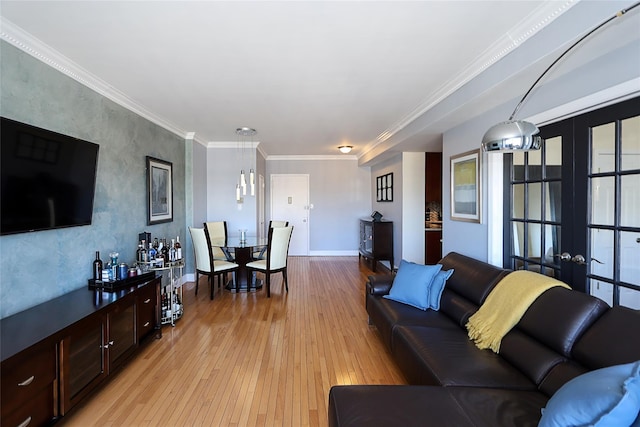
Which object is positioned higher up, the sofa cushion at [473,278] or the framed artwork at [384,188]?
the framed artwork at [384,188]

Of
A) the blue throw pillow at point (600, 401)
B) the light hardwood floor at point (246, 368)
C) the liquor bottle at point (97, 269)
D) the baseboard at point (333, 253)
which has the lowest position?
the light hardwood floor at point (246, 368)

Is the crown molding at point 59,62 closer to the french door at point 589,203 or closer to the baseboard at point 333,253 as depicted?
the french door at point 589,203

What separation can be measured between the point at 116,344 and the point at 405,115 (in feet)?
12.7

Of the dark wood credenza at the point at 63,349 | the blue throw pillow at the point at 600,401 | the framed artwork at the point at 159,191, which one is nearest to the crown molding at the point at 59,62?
the framed artwork at the point at 159,191

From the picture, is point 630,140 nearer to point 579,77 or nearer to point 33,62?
point 579,77

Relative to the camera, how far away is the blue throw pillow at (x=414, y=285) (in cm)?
282

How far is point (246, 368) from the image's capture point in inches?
102

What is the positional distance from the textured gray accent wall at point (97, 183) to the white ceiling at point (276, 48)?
17 cm

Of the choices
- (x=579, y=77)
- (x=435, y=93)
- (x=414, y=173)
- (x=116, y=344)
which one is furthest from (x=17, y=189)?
(x=414, y=173)

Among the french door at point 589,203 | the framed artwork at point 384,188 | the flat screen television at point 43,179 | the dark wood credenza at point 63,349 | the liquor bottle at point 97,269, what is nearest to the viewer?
the dark wood credenza at point 63,349

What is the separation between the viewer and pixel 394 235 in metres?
6.07

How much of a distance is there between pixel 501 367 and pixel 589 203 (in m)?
1.25

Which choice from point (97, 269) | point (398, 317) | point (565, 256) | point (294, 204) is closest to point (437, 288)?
point (398, 317)

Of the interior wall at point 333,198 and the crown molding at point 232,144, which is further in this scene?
the interior wall at point 333,198
